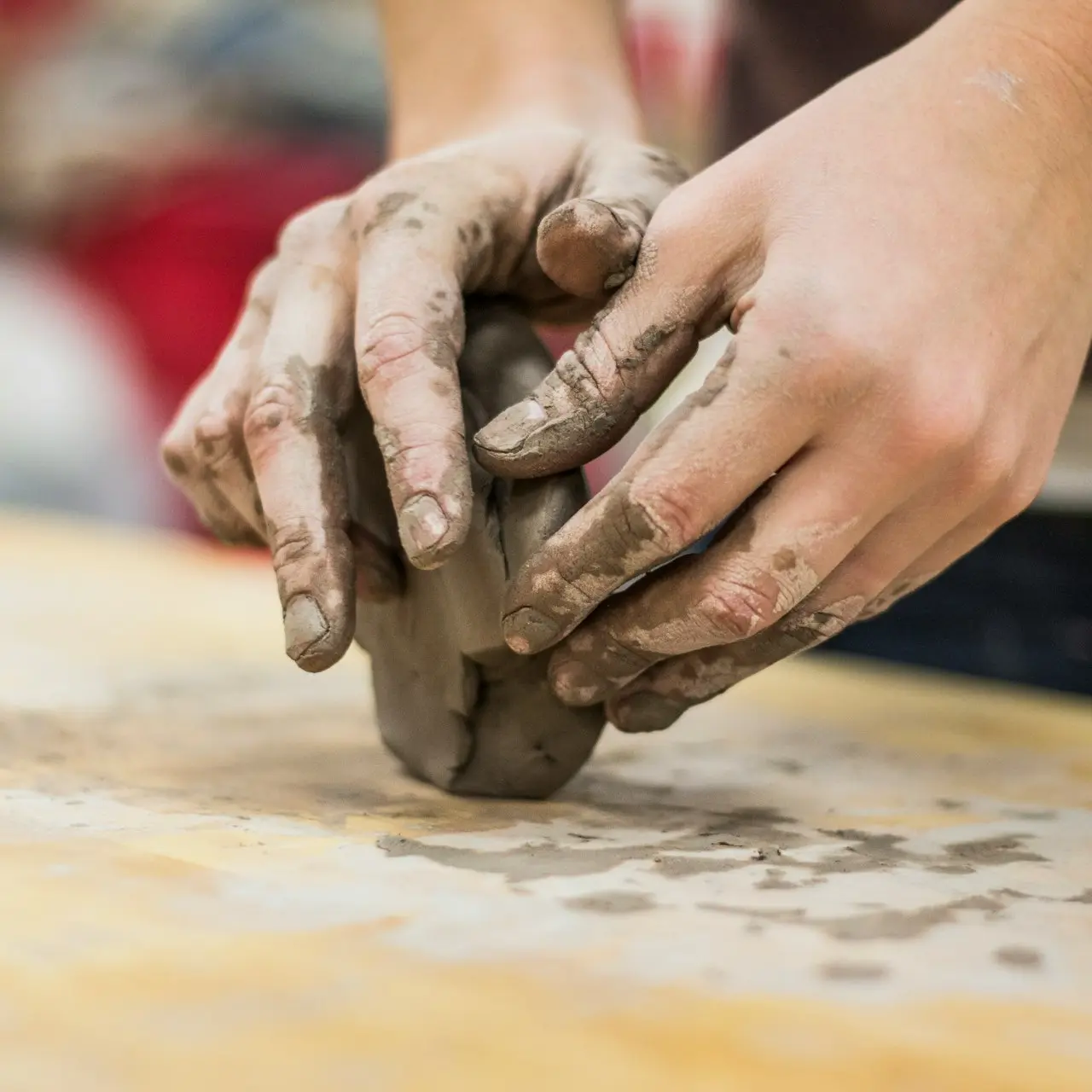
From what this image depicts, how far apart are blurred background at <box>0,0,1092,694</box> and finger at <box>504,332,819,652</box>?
2.11 meters

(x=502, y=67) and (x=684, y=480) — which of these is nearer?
(x=684, y=480)

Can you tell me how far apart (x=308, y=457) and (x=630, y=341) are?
0.93 ft

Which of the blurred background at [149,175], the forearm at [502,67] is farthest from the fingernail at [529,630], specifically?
the blurred background at [149,175]

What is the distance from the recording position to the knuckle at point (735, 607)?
89 cm

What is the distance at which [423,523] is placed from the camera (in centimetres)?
91

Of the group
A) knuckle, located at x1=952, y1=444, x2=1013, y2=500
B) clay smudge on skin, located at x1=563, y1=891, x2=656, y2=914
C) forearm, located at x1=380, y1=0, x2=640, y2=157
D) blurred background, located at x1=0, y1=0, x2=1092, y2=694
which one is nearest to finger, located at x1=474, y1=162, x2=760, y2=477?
knuckle, located at x1=952, y1=444, x2=1013, y2=500

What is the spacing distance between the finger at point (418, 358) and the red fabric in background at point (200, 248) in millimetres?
2226

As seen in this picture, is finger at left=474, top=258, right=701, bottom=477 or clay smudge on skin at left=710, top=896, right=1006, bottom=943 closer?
clay smudge on skin at left=710, top=896, right=1006, bottom=943

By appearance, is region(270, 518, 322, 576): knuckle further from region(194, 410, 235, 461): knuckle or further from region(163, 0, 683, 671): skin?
region(194, 410, 235, 461): knuckle

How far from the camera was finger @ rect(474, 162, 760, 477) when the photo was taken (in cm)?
92

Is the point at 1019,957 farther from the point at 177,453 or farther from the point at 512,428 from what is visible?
the point at 177,453

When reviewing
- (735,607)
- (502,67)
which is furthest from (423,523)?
(502,67)

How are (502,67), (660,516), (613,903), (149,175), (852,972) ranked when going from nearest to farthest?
(852,972)
(613,903)
(660,516)
(502,67)
(149,175)

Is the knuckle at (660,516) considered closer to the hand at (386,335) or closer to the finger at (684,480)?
the finger at (684,480)
